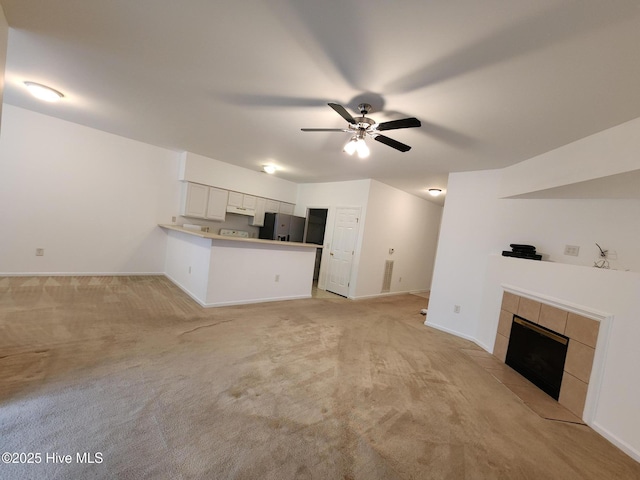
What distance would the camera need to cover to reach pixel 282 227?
6.06 m

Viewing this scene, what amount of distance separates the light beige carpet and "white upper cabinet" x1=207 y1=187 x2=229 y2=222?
8.84 ft

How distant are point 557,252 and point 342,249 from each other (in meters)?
3.48

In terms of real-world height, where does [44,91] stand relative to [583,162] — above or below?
above

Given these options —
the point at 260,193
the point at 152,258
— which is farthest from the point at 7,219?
the point at 260,193

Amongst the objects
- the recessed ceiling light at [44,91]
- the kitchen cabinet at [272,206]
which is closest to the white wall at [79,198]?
the recessed ceiling light at [44,91]

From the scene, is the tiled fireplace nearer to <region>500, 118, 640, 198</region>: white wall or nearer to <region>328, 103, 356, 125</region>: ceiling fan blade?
<region>500, 118, 640, 198</region>: white wall

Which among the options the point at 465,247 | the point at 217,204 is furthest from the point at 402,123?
the point at 217,204

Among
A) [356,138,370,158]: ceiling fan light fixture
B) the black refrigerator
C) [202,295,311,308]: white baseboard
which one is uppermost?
[356,138,370,158]: ceiling fan light fixture

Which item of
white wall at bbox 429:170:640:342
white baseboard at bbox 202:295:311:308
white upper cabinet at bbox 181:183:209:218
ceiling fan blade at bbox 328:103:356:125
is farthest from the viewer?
white upper cabinet at bbox 181:183:209:218

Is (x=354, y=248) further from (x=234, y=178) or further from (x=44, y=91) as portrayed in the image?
(x=44, y=91)

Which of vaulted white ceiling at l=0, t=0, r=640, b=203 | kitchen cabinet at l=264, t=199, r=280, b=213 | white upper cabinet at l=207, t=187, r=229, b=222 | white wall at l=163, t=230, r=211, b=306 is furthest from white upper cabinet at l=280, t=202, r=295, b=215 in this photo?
vaulted white ceiling at l=0, t=0, r=640, b=203

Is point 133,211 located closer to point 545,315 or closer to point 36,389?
point 36,389

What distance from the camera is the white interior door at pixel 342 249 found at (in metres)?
5.43

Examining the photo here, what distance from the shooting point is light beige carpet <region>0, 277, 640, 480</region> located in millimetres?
1408
